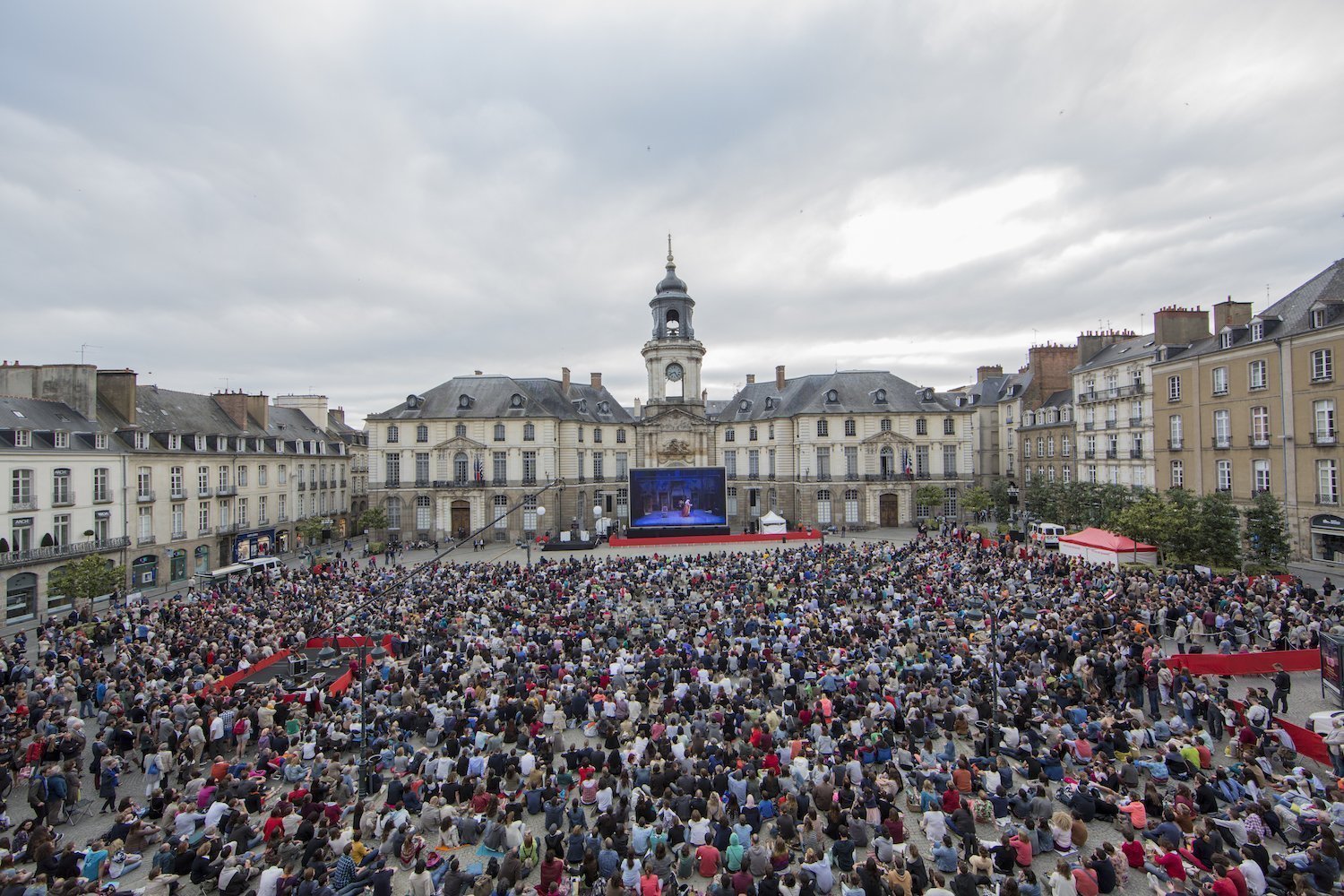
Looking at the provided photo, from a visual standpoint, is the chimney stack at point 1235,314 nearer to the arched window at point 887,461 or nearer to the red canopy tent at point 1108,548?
the red canopy tent at point 1108,548

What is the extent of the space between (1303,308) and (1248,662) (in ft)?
76.4

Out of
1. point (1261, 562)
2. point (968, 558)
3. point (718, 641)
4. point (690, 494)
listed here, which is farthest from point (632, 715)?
point (690, 494)

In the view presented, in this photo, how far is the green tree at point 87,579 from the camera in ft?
85.3

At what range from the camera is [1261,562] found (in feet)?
84.0

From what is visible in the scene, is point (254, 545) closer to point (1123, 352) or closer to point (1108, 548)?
point (1108, 548)

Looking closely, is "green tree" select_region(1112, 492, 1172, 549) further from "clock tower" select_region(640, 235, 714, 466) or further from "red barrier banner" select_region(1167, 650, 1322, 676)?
"clock tower" select_region(640, 235, 714, 466)

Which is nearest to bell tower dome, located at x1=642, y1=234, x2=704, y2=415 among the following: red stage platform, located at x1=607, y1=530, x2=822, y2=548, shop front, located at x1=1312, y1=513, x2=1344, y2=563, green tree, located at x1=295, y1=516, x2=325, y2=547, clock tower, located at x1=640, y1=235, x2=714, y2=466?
clock tower, located at x1=640, y1=235, x2=714, y2=466

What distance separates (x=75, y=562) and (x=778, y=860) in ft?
105

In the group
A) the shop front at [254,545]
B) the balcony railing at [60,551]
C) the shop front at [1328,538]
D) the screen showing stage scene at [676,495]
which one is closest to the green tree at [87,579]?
the balcony railing at [60,551]

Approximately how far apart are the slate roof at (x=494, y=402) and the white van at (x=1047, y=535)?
32179 millimetres

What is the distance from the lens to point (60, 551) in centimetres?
2895

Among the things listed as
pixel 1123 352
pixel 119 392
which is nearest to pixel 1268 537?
pixel 1123 352

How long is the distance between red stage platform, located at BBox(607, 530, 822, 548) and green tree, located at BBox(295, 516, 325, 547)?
19.6 m

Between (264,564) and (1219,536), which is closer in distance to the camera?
(1219,536)
